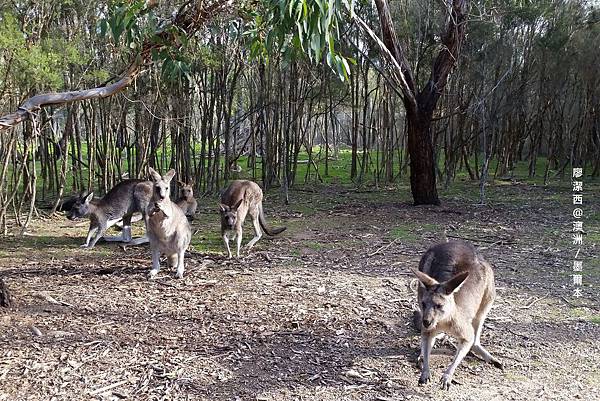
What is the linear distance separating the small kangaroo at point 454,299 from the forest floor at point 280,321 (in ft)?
0.58

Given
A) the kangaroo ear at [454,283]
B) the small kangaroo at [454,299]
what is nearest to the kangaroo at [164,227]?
the small kangaroo at [454,299]

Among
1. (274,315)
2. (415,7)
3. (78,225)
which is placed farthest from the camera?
(415,7)

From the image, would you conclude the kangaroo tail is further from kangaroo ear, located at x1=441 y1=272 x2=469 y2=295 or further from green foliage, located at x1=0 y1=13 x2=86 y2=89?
kangaroo ear, located at x1=441 y1=272 x2=469 y2=295

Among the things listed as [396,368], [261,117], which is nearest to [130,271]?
[396,368]

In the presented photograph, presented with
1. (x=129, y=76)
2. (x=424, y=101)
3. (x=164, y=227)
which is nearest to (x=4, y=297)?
(x=164, y=227)

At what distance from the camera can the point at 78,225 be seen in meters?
8.37

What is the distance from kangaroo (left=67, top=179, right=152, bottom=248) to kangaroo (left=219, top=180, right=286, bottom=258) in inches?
46.5

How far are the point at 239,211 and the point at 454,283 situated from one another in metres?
3.61

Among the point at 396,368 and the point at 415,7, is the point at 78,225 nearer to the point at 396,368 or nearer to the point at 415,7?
the point at 396,368

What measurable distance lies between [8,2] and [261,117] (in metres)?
5.52

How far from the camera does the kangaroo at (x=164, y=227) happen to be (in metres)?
5.66

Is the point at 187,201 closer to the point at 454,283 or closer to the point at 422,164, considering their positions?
the point at 422,164

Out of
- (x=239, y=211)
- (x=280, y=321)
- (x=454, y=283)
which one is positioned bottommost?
(x=280, y=321)

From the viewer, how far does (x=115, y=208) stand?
24.7 feet
